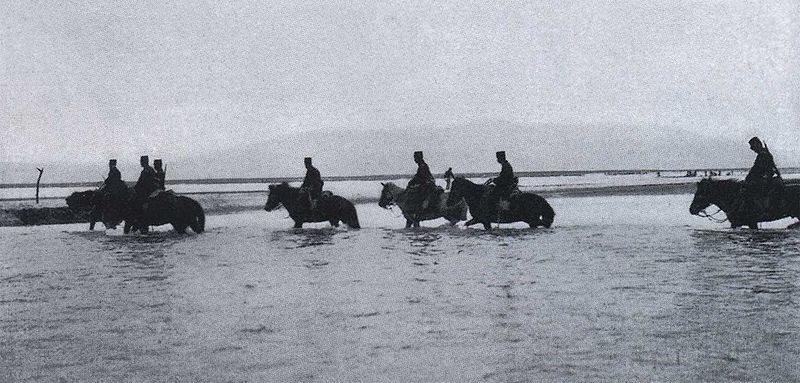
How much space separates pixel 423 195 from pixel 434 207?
45 cm

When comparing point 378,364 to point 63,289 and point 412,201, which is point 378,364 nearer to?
point 63,289

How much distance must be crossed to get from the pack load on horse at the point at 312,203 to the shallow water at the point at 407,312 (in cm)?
560

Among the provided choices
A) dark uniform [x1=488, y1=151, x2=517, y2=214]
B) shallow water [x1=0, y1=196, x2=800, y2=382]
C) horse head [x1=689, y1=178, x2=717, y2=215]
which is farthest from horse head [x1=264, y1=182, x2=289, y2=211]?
horse head [x1=689, y1=178, x2=717, y2=215]

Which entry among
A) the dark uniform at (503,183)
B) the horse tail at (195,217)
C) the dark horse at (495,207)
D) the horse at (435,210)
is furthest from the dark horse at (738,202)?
the horse tail at (195,217)

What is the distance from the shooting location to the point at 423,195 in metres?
22.4

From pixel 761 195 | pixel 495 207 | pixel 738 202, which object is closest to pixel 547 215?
pixel 495 207

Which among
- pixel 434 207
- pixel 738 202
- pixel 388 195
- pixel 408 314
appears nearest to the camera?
pixel 408 314

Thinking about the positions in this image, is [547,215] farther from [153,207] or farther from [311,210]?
[153,207]

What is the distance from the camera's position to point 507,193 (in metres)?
21.1

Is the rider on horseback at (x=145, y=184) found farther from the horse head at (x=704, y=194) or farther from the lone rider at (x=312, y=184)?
the horse head at (x=704, y=194)

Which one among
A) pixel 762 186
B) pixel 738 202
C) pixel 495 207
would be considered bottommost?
pixel 495 207

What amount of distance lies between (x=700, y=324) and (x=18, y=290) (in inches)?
332

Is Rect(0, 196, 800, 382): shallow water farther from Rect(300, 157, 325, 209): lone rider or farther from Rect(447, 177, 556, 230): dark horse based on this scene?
Rect(300, 157, 325, 209): lone rider

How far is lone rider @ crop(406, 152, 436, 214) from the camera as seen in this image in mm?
22203
